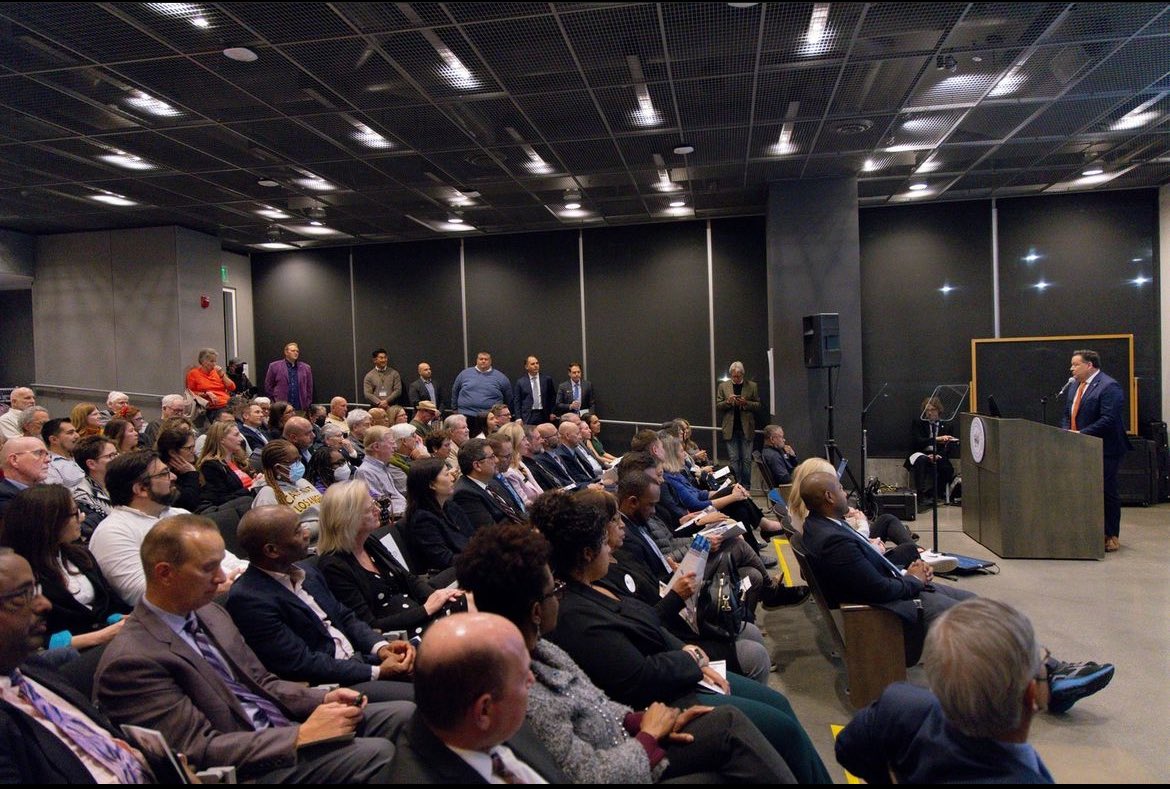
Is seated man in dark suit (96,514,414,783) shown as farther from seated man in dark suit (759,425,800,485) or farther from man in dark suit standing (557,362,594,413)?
man in dark suit standing (557,362,594,413)

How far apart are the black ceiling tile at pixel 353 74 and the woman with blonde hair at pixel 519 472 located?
264 centimetres

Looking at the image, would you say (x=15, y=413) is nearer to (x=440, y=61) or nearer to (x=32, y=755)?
(x=440, y=61)

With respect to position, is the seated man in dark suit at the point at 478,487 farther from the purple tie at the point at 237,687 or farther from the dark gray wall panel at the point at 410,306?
the dark gray wall panel at the point at 410,306

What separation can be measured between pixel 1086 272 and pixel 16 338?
49.7 ft

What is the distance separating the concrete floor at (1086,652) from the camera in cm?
279

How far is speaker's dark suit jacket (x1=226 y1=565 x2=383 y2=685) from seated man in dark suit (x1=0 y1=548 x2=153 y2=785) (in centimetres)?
51

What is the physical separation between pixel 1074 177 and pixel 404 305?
30.5 ft

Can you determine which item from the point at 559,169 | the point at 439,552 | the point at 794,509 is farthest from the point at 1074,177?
the point at 439,552

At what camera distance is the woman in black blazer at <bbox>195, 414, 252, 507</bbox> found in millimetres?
4398

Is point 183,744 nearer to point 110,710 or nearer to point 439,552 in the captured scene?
Result: point 110,710

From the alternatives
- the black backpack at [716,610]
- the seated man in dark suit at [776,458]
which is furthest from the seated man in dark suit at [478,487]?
the seated man in dark suit at [776,458]

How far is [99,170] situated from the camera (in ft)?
23.7

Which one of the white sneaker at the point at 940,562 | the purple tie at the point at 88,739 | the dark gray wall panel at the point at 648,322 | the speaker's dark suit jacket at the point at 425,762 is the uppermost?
the dark gray wall panel at the point at 648,322

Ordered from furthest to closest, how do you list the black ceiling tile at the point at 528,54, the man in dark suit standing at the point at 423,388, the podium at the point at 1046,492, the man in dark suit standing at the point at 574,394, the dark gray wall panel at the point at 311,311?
the dark gray wall panel at the point at 311,311, the man in dark suit standing at the point at 423,388, the man in dark suit standing at the point at 574,394, the podium at the point at 1046,492, the black ceiling tile at the point at 528,54
